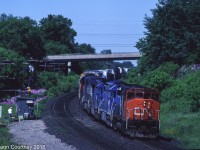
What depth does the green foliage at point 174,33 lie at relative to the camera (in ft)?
195

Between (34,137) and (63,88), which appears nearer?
(34,137)

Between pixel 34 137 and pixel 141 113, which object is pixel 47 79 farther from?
pixel 141 113

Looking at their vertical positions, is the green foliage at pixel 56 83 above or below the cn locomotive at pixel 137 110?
above

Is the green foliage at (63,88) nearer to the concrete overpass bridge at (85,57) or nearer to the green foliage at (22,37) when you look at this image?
the green foliage at (22,37)

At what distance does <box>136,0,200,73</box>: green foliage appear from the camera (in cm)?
5953

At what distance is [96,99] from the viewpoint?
42719mm

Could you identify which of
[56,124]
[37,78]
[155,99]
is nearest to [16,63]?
[37,78]

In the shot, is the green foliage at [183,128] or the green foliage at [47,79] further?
the green foliage at [47,79]

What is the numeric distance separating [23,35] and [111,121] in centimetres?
7086

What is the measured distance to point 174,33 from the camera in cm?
6000

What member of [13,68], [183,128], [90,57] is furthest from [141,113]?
[90,57]

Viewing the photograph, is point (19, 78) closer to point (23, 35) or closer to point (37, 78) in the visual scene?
point (37, 78)

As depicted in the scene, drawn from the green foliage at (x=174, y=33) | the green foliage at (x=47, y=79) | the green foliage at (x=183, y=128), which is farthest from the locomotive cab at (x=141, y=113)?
the green foliage at (x=47, y=79)

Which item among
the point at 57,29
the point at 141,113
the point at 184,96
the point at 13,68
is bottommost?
the point at 141,113
